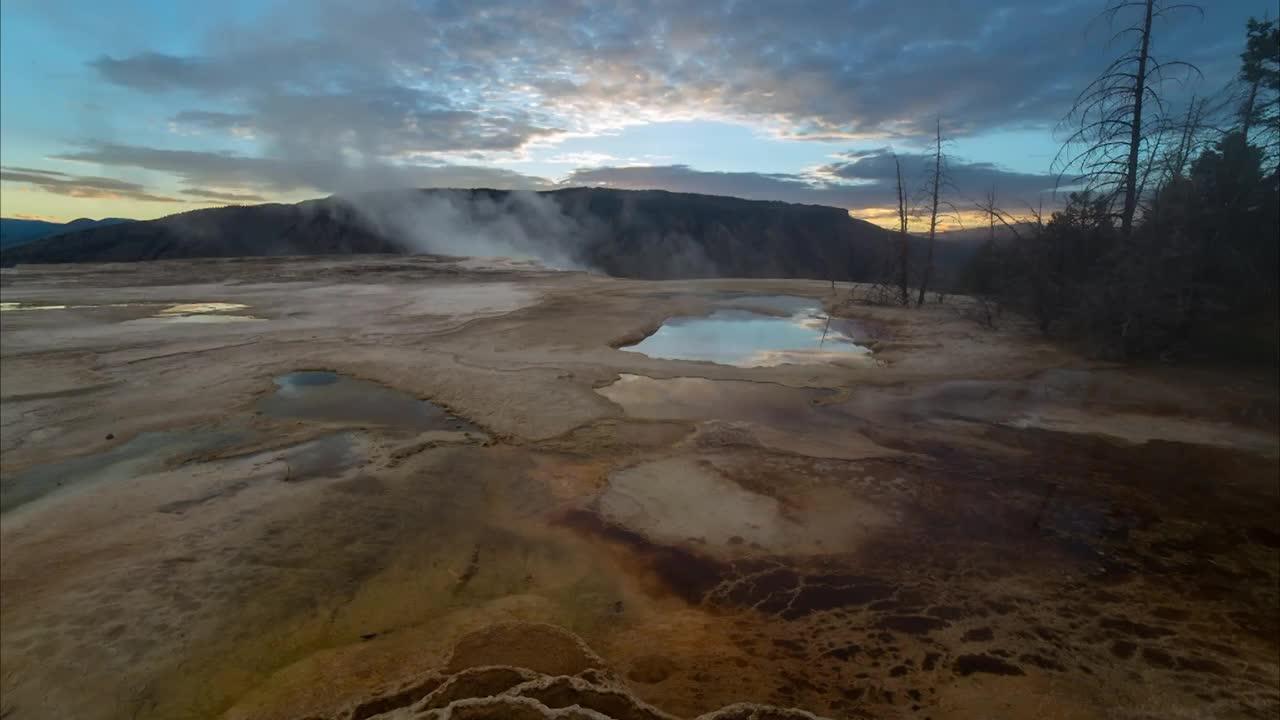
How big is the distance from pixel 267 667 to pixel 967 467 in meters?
4.74

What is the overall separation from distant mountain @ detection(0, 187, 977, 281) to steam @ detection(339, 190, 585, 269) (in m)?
0.08

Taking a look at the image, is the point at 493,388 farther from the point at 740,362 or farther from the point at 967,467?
the point at 967,467

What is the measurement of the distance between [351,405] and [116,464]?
6.38 feet

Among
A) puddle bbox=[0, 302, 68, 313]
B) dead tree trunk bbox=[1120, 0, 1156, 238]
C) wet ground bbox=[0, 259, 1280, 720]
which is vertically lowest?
wet ground bbox=[0, 259, 1280, 720]

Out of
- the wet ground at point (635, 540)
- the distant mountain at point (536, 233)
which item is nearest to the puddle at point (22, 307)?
the wet ground at point (635, 540)

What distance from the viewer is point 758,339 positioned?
10352 millimetres

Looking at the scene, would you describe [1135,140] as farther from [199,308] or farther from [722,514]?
[199,308]

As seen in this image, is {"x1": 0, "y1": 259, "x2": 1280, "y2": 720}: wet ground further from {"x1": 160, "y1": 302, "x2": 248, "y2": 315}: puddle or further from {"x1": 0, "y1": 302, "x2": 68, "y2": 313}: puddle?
{"x1": 0, "y1": 302, "x2": 68, "y2": 313}: puddle

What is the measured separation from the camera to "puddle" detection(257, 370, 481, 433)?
6.04m

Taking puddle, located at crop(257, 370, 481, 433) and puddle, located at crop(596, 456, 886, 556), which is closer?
puddle, located at crop(596, 456, 886, 556)

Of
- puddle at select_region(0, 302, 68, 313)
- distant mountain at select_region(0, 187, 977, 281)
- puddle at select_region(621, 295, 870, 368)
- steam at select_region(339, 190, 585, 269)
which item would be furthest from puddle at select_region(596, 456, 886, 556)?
steam at select_region(339, 190, 585, 269)

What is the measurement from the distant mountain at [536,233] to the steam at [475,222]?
8 cm

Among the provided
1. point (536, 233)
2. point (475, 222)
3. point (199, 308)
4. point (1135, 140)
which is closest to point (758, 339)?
point (1135, 140)

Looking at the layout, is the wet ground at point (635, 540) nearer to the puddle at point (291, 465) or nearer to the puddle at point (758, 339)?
the puddle at point (291, 465)
